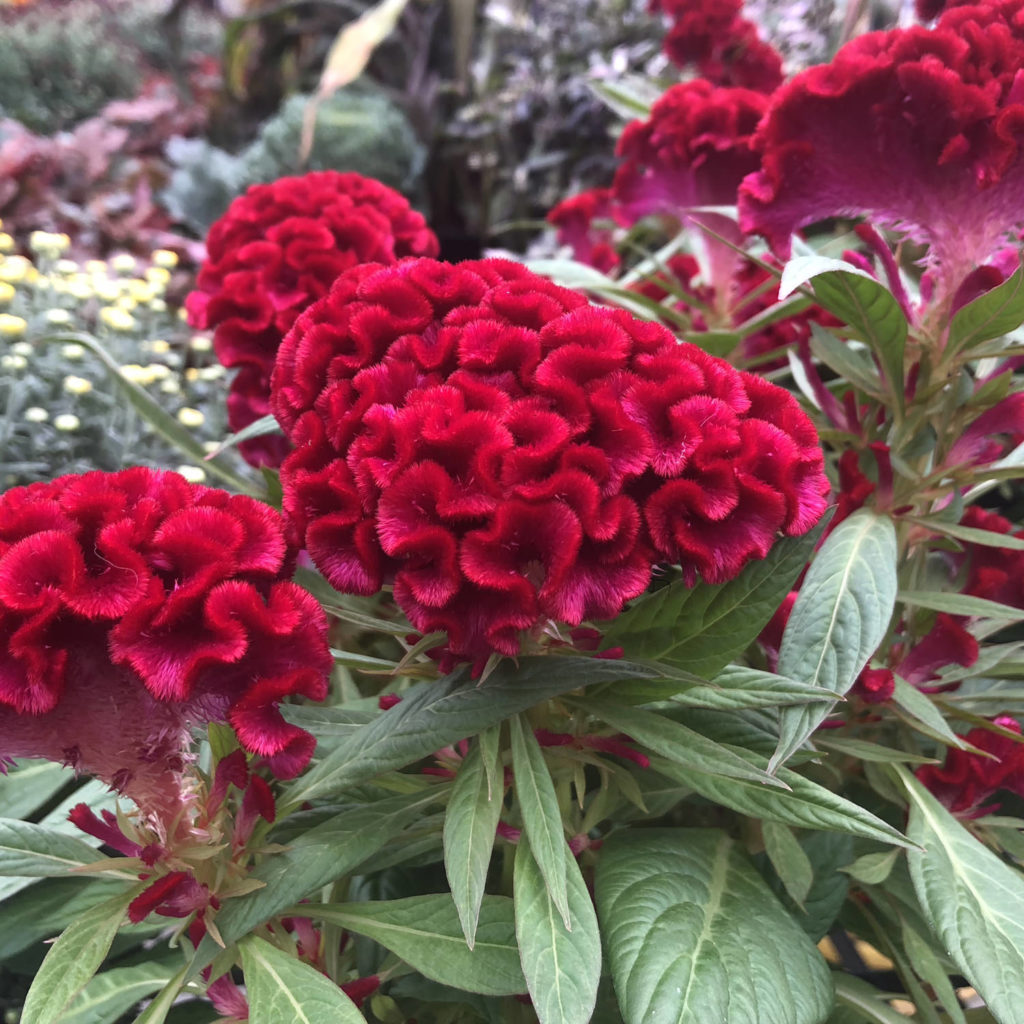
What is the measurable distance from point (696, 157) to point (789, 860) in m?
0.86

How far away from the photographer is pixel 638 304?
1.18m

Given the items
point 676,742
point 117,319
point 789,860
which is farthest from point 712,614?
point 117,319

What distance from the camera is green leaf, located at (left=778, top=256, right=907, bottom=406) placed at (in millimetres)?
743

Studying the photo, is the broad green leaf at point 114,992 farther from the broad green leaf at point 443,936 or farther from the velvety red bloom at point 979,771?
the velvety red bloom at point 979,771

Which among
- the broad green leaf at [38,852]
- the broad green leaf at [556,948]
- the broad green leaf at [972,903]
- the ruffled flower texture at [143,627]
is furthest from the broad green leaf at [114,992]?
the broad green leaf at [972,903]

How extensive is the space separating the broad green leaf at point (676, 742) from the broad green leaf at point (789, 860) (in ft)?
0.54

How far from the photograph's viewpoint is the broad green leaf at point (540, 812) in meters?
0.60

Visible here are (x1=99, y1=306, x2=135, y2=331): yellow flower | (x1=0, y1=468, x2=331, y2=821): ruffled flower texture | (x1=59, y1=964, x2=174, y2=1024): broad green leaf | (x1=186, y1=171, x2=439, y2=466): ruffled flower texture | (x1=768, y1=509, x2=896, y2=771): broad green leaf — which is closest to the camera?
(x1=0, y1=468, x2=331, y2=821): ruffled flower texture

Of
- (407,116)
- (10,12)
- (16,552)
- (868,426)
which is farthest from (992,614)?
(10,12)

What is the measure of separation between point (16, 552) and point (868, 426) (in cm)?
81

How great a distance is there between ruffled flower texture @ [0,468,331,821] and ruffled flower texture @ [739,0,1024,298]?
0.61m

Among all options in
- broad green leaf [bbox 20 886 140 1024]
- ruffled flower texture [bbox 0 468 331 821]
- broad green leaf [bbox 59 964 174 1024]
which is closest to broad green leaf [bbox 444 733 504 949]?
ruffled flower texture [bbox 0 468 331 821]

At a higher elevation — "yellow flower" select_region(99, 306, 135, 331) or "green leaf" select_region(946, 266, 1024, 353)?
"green leaf" select_region(946, 266, 1024, 353)

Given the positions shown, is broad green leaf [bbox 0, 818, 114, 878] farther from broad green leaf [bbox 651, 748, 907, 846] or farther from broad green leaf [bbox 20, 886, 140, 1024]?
broad green leaf [bbox 651, 748, 907, 846]
